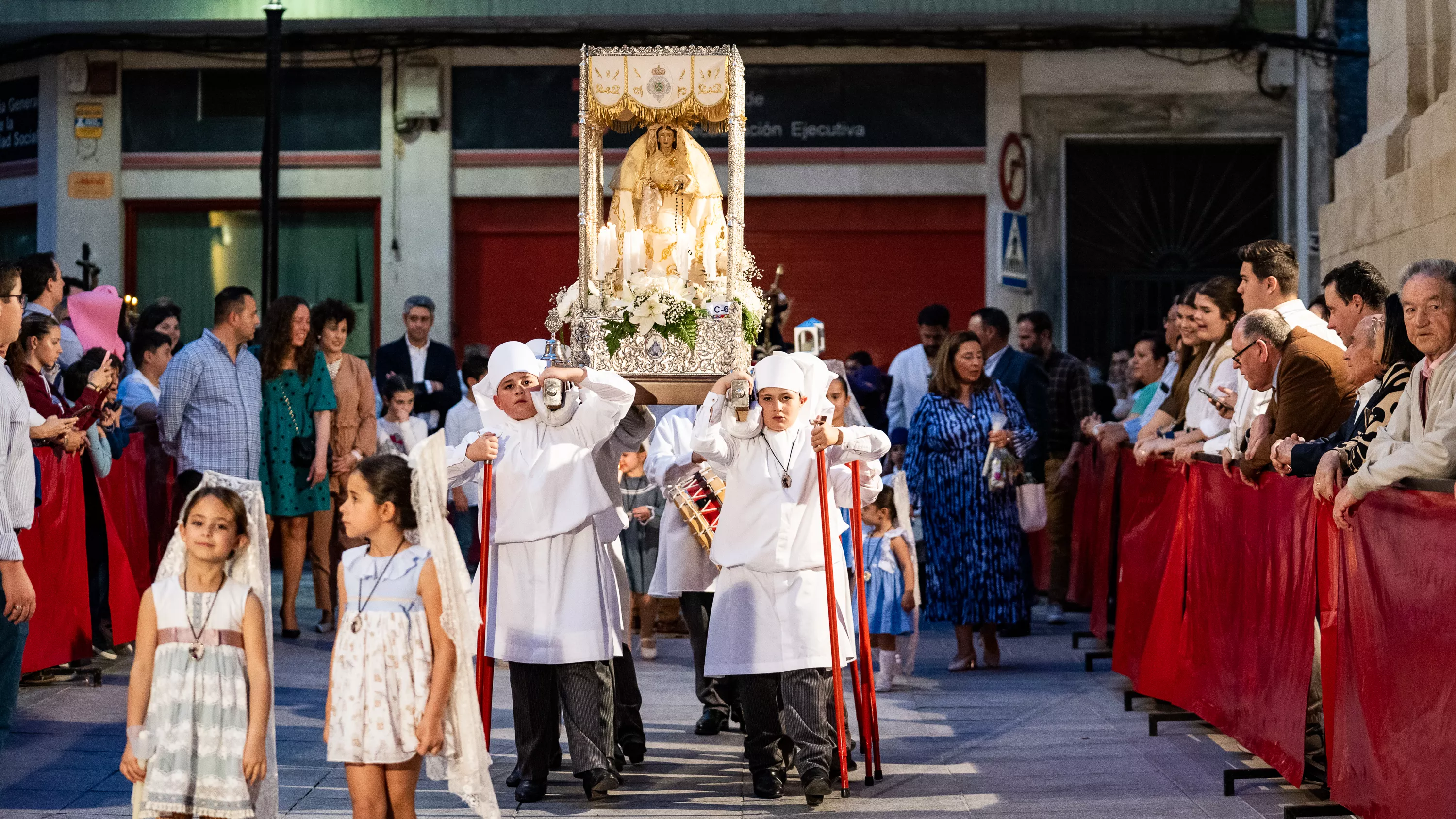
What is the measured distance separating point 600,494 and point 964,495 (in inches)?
160

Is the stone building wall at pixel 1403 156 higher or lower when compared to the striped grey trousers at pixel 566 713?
higher

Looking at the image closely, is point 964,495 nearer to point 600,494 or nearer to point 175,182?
point 600,494

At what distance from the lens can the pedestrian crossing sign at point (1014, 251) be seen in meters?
17.8

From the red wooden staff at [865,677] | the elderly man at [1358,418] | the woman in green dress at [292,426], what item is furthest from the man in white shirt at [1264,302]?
the woman in green dress at [292,426]

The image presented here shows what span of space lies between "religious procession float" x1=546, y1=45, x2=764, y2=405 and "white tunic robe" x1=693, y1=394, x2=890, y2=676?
0.54 m

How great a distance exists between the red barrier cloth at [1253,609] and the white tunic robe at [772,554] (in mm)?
1671

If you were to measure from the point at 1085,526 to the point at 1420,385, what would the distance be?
6.50 m

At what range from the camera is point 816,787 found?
7.00 meters

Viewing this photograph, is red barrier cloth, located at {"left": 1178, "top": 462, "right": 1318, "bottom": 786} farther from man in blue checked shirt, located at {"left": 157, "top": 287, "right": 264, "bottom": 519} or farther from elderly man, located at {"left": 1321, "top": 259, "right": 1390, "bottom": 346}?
man in blue checked shirt, located at {"left": 157, "top": 287, "right": 264, "bottom": 519}

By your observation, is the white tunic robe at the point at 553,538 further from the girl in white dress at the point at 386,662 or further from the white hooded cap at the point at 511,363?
the girl in white dress at the point at 386,662

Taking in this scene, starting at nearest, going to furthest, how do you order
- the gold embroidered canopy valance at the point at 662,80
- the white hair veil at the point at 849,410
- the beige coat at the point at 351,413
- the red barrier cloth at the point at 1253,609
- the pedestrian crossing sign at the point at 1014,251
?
the red barrier cloth at the point at 1253,609, the gold embroidered canopy valance at the point at 662,80, the white hair veil at the point at 849,410, the beige coat at the point at 351,413, the pedestrian crossing sign at the point at 1014,251

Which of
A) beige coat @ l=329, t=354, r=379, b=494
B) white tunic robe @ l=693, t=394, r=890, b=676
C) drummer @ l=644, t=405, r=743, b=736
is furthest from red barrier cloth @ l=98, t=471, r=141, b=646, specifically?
white tunic robe @ l=693, t=394, r=890, b=676

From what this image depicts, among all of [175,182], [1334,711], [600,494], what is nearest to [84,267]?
[175,182]

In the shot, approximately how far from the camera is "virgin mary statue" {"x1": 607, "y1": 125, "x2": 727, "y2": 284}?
28.1ft
